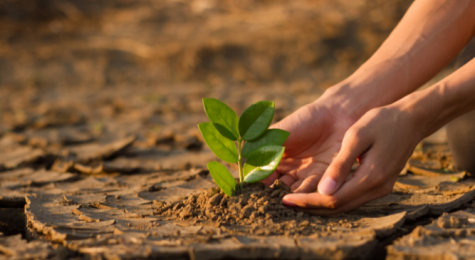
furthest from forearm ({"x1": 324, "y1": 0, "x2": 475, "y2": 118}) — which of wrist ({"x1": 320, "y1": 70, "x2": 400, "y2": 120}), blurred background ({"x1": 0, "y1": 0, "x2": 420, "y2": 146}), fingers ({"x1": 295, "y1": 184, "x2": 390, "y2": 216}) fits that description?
blurred background ({"x1": 0, "y1": 0, "x2": 420, "y2": 146})

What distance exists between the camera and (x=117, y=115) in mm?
4008

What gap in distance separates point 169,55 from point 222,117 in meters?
4.95

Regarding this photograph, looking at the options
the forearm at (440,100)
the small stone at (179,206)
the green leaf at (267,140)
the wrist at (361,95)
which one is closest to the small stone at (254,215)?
the green leaf at (267,140)

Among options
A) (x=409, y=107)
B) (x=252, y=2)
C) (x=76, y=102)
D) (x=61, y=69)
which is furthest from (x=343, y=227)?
(x=252, y=2)

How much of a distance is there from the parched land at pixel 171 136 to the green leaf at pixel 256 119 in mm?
228

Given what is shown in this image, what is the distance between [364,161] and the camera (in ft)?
4.66

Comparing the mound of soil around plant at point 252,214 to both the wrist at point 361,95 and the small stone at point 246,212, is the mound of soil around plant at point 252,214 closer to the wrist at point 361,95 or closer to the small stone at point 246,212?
the small stone at point 246,212

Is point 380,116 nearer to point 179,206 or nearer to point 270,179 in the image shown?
point 270,179

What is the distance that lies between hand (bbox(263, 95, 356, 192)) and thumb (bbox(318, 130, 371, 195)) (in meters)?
0.37

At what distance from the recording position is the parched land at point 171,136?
1236 mm

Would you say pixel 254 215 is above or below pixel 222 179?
below

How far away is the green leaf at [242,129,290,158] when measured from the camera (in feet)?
4.88

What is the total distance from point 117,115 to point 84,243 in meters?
2.93

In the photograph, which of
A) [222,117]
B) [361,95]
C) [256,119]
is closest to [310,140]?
[361,95]
